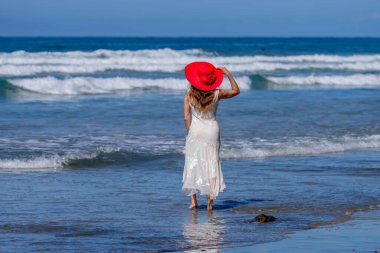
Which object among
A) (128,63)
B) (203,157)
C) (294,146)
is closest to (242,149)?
(294,146)

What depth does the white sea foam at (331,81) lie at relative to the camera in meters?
30.7

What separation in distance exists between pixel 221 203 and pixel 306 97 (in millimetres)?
15082

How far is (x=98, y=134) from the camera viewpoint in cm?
1398

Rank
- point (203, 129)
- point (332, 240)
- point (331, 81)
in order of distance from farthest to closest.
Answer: point (331, 81), point (203, 129), point (332, 240)

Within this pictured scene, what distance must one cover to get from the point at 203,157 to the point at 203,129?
0.28m

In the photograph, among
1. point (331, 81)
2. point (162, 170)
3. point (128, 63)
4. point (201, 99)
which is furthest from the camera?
point (128, 63)

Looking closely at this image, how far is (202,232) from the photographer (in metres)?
7.16

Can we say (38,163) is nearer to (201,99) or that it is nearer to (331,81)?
(201,99)

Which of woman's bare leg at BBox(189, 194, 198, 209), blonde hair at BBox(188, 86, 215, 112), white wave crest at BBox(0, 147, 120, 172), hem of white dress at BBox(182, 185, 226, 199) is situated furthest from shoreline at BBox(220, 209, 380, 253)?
white wave crest at BBox(0, 147, 120, 172)

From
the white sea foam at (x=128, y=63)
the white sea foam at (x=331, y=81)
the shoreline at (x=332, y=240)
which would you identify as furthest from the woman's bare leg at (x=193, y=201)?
the white sea foam at (x=128, y=63)

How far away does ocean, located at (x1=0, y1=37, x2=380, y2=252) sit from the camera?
719cm

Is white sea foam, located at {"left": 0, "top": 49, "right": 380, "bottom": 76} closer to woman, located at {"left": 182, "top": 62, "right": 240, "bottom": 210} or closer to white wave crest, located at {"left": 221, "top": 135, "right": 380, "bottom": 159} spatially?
white wave crest, located at {"left": 221, "top": 135, "right": 380, "bottom": 159}

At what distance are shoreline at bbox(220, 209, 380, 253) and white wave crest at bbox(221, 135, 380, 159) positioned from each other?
4.65 meters

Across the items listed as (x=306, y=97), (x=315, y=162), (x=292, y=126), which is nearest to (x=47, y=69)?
(x=306, y=97)
